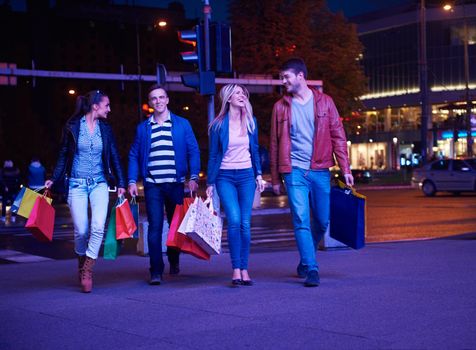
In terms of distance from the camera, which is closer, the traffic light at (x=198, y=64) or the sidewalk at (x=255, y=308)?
the sidewalk at (x=255, y=308)

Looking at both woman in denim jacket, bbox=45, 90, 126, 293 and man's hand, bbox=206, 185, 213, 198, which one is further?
man's hand, bbox=206, 185, 213, 198

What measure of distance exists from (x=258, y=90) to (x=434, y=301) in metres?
26.0

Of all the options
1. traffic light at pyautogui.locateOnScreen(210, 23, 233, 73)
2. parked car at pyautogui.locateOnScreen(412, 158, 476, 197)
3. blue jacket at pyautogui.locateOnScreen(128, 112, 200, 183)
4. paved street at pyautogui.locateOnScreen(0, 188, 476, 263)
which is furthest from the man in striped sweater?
parked car at pyautogui.locateOnScreen(412, 158, 476, 197)

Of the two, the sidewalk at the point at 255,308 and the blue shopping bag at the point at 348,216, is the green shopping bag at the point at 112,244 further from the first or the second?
the blue shopping bag at the point at 348,216

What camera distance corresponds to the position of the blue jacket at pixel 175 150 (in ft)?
28.9

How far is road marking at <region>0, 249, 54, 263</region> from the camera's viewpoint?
12973 mm

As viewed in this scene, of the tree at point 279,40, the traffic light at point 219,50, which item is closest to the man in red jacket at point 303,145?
the traffic light at point 219,50

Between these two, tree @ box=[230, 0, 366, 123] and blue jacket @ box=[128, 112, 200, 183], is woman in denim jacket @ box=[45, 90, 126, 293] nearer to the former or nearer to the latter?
blue jacket @ box=[128, 112, 200, 183]

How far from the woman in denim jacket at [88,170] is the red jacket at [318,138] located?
1.56m

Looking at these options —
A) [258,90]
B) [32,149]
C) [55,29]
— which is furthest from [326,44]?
[55,29]

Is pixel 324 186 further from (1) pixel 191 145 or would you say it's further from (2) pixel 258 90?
(2) pixel 258 90

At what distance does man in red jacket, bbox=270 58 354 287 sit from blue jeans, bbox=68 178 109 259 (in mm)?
1679

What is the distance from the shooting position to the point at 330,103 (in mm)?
8539

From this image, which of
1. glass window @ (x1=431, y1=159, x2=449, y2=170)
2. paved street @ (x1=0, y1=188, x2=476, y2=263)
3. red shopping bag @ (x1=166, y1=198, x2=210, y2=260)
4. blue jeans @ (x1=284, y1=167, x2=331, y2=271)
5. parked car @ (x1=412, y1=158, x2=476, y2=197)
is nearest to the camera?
blue jeans @ (x1=284, y1=167, x2=331, y2=271)
